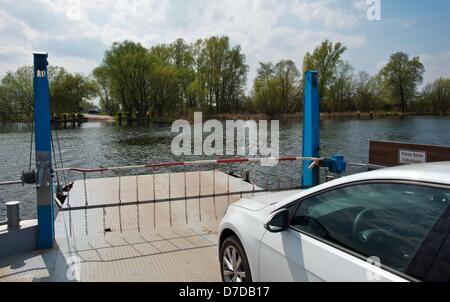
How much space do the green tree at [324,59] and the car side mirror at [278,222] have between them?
7658 cm

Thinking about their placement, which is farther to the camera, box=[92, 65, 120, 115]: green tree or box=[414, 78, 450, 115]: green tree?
box=[414, 78, 450, 115]: green tree

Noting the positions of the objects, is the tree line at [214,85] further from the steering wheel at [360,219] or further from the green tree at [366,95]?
the steering wheel at [360,219]

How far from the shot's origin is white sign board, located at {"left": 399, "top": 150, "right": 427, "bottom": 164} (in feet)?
26.1

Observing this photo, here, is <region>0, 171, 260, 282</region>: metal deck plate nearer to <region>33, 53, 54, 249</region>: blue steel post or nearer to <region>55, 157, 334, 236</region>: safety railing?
<region>55, 157, 334, 236</region>: safety railing

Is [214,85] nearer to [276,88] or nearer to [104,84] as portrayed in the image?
[276,88]

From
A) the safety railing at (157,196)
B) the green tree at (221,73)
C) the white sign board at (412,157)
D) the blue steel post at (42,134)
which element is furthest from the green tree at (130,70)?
the blue steel post at (42,134)

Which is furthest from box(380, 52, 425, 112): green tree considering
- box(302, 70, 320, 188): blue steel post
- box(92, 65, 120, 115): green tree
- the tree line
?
box(302, 70, 320, 188): blue steel post

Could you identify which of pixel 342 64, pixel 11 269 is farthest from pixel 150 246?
pixel 342 64

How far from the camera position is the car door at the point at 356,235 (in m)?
1.98

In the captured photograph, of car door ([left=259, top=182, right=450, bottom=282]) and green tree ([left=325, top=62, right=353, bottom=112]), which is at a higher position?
green tree ([left=325, top=62, right=353, bottom=112])

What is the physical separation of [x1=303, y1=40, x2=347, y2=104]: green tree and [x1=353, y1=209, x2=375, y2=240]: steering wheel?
76.7 metres

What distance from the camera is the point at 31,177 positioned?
466 centimetres

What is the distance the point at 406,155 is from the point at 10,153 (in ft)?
97.9

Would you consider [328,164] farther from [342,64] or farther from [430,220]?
[342,64]
